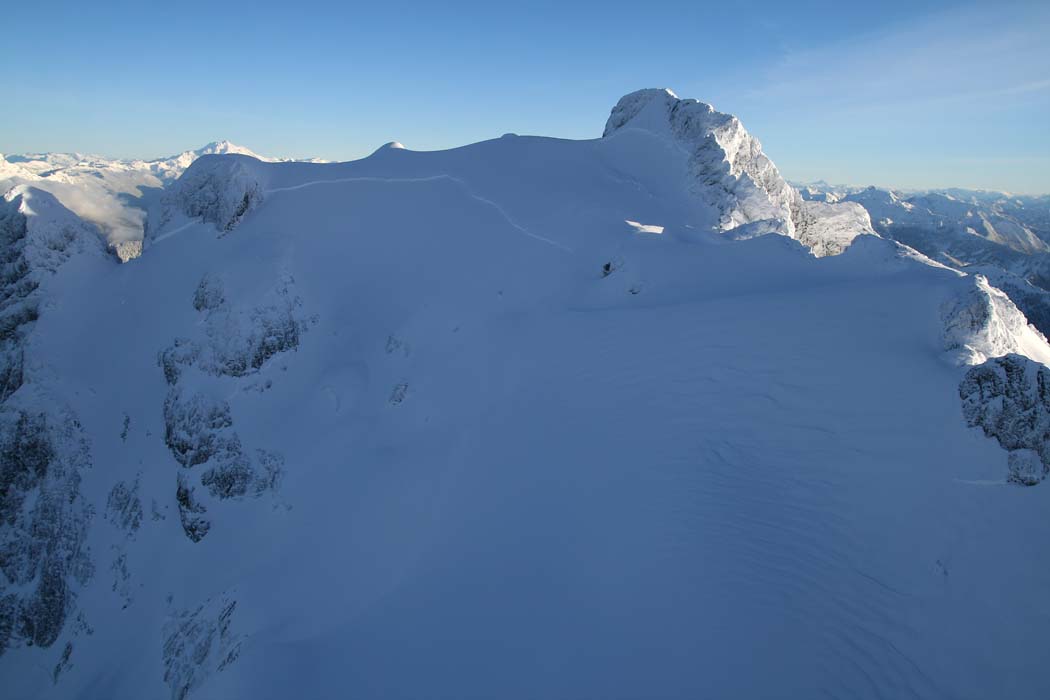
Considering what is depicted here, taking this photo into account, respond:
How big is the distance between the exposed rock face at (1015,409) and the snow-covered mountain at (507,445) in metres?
0.07

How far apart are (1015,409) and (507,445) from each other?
42.4ft

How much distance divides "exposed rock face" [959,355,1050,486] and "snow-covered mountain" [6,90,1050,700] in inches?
2.8

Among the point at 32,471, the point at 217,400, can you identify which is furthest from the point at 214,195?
the point at 32,471

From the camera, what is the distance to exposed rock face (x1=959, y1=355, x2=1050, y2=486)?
10094 mm

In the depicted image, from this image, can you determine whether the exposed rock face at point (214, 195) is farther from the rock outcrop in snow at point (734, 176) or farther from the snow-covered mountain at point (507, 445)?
the rock outcrop in snow at point (734, 176)

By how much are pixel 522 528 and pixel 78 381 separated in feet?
92.8

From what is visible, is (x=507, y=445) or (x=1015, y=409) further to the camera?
(x=507, y=445)

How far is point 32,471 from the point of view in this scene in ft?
79.8

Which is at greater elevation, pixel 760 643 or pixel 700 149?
pixel 700 149

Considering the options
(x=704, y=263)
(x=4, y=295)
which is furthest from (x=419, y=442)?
(x=4, y=295)

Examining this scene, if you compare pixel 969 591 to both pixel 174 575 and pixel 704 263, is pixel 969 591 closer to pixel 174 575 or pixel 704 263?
pixel 704 263

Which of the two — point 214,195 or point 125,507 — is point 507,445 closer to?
point 125,507

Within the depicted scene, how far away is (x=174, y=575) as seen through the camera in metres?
19.8

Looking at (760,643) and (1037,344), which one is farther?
(1037,344)
